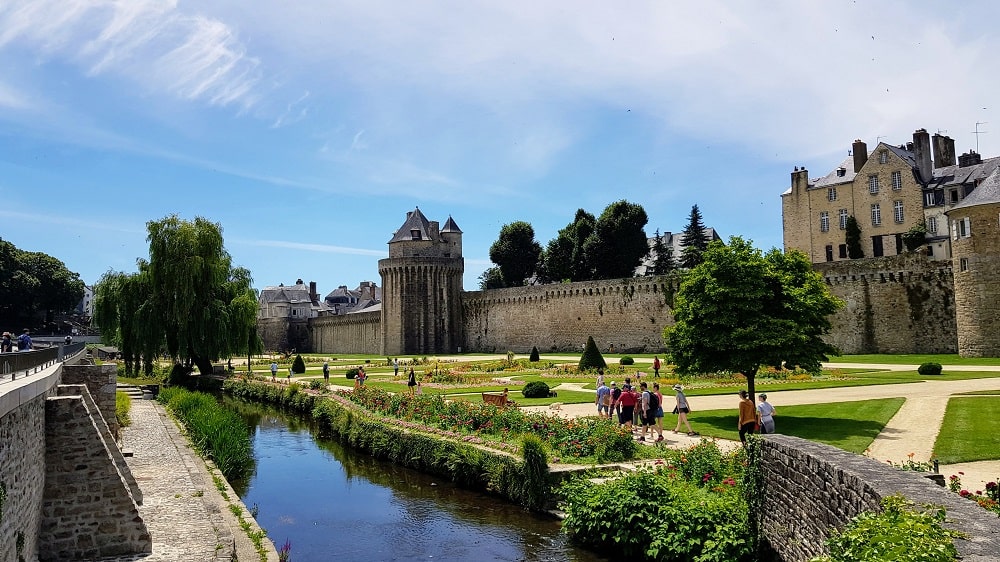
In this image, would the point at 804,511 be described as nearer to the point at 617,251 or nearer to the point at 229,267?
the point at 229,267

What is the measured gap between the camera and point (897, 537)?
4.81m

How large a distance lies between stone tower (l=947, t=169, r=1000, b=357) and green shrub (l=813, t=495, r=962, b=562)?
1287 inches

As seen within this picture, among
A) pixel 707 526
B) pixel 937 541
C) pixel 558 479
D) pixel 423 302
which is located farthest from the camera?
pixel 423 302

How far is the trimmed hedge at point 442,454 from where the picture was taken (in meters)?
12.9

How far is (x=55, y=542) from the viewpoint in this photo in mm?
9484

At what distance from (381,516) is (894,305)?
3436cm

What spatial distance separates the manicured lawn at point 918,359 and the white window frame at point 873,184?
1387 cm

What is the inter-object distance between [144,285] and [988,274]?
123 ft

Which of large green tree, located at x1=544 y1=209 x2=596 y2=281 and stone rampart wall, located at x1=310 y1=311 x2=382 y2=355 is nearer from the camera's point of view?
large green tree, located at x1=544 y1=209 x2=596 y2=281

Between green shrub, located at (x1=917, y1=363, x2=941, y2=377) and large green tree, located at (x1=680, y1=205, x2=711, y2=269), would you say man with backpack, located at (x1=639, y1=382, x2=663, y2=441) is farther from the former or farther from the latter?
large green tree, located at (x1=680, y1=205, x2=711, y2=269)

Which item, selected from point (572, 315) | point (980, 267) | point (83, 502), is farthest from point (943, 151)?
point (83, 502)

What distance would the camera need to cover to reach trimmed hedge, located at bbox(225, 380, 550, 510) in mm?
12859

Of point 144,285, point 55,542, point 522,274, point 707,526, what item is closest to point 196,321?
point 144,285

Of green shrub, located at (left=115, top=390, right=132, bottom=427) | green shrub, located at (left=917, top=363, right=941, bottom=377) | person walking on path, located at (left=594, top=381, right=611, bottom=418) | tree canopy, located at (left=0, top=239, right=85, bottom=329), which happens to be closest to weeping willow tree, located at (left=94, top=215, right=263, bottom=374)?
green shrub, located at (left=115, top=390, right=132, bottom=427)
